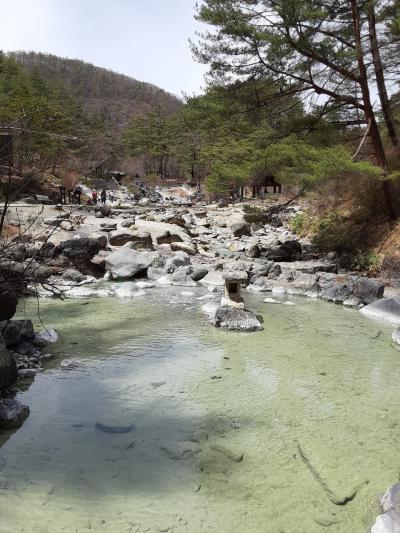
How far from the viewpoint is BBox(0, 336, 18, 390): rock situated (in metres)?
Result: 4.27

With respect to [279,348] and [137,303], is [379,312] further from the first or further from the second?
[137,303]

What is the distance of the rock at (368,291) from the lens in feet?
28.8

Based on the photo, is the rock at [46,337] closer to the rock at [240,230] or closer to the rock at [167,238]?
the rock at [167,238]

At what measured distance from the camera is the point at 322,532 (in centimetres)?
267

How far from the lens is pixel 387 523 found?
8.39 feet

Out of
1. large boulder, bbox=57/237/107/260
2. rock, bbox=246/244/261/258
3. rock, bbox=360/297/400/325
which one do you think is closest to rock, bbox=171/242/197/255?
rock, bbox=246/244/261/258

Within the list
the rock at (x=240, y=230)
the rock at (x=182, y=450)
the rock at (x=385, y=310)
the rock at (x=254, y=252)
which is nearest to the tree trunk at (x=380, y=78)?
the rock at (x=254, y=252)

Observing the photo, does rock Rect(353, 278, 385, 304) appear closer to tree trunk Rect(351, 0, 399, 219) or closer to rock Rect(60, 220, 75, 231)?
tree trunk Rect(351, 0, 399, 219)

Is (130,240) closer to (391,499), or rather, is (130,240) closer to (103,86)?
(391,499)

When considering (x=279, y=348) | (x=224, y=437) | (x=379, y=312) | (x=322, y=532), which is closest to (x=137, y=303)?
(x=279, y=348)

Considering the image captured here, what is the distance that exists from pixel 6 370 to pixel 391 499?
11.8 ft

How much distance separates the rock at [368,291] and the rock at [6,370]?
684 cm

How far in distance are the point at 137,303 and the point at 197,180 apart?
43.9m

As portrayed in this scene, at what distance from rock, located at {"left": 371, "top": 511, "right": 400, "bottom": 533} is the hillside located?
96.0 metres
